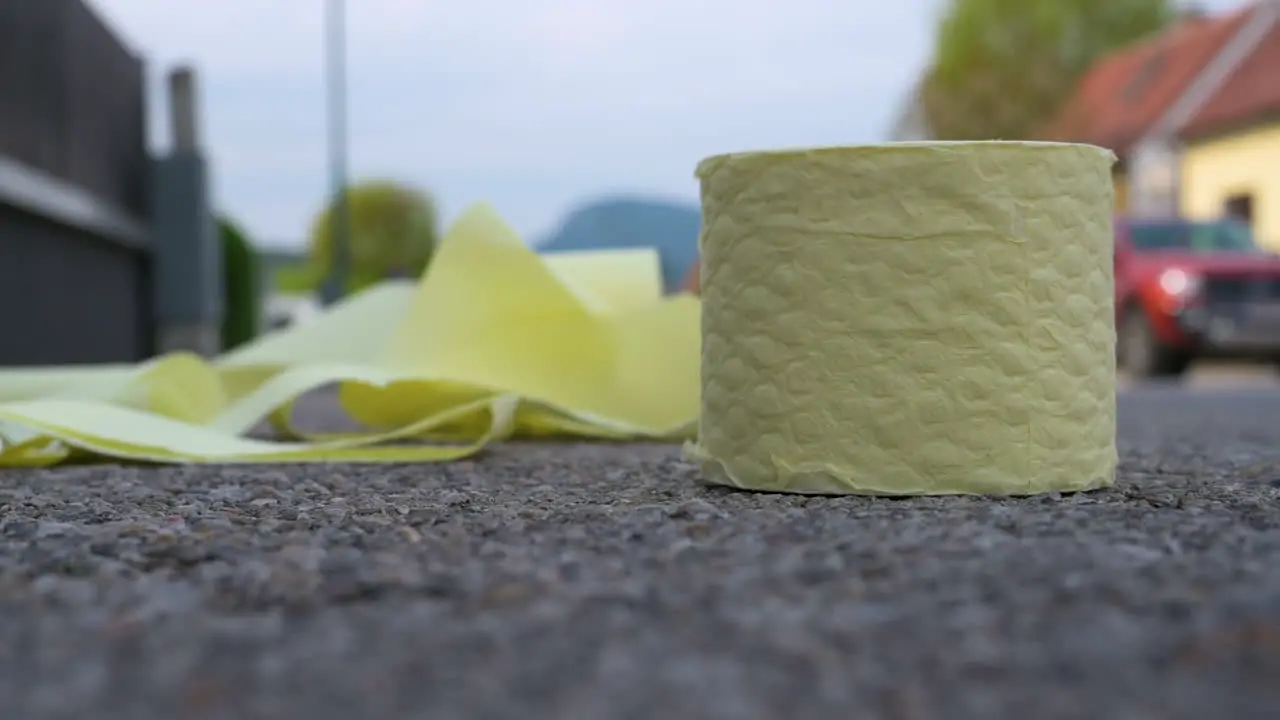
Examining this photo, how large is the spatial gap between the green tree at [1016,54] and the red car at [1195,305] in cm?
1802

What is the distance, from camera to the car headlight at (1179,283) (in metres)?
10.8

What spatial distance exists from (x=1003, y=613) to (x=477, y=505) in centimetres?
116

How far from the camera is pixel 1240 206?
2156cm

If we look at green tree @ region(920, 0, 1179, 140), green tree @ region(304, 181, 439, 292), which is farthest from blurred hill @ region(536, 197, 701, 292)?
green tree @ region(304, 181, 439, 292)

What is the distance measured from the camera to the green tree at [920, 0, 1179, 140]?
3030 cm

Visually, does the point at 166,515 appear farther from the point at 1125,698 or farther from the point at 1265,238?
the point at 1265,238

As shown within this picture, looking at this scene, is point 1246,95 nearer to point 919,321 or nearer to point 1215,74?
point 1215,74

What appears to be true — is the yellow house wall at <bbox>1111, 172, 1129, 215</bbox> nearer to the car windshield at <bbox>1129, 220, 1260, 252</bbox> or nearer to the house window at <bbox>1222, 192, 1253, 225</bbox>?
the house window at <bbox>1222, 192, 1253, 225</bbox>

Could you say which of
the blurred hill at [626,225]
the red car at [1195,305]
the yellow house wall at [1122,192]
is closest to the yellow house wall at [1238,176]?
the yellow house wall at [1122,192]

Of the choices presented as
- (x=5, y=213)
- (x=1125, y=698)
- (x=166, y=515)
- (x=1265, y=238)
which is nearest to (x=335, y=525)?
(x=166, y=515)

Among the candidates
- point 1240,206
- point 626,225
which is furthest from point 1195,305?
point 1240,206

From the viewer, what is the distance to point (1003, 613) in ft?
5.15

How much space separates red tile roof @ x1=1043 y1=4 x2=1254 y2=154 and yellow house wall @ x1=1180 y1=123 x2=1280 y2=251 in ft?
5.63

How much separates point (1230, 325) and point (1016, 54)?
2229cm
